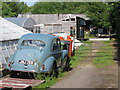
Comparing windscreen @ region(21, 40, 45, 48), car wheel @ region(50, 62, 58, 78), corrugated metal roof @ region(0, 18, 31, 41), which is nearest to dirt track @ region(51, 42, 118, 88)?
car wheel @ region(50, 62, 58, 78)

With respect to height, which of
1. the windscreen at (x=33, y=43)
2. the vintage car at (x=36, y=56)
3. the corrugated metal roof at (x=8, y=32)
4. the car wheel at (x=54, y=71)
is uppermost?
the corrugated metal roof at (x=8, y=32)

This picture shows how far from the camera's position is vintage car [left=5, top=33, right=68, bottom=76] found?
973 centimetres

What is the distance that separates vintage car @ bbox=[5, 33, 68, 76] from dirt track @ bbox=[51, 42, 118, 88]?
909mm

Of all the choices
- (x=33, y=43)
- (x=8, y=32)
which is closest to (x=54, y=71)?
(x=33, y=43)

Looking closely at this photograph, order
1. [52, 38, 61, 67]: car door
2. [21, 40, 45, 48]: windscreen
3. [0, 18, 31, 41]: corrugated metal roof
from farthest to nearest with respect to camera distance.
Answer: [0, 18, 31, 41]: corrugated metal roof → [52, 38, 61, 67]: car door → [21, 40, 45, 48]: windscreen

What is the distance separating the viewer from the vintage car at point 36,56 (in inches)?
383

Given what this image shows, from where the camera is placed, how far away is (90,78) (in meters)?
10.6

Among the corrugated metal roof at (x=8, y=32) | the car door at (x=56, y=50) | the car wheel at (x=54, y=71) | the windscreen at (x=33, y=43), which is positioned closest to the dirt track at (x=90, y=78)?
the car wheel at (x=54, y=71)

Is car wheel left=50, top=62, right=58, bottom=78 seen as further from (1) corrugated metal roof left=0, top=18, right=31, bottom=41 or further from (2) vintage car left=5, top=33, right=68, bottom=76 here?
(1) corrugated metal roof left=0, top=18, right=31, bottom=41

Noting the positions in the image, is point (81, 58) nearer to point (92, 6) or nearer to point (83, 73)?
point (83, 73)

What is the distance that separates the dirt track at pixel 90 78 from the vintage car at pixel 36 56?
909mm

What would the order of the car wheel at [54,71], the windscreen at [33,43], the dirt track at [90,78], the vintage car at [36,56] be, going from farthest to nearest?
1. the windscreen at [33,43]
2. the car wheel at [54,71]
3. the vintage car at [36,56]
4. the dirt track at [90,78]

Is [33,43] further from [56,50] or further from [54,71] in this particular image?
[54,71]

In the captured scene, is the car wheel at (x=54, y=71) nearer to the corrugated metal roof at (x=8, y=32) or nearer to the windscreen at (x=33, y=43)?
the windscreen at (x=33, y=43)
